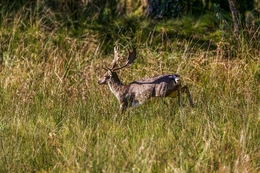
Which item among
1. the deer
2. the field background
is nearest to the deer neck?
the deer

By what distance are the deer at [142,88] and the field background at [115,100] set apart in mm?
118

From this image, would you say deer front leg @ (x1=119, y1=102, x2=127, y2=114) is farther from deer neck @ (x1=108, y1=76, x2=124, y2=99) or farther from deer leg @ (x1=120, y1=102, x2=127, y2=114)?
deer neck @ (x1=108, y1=76, x2=124, y2=99)

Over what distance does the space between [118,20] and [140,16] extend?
330 millimetres

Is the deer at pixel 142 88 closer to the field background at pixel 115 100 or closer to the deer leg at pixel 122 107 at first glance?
the deer leg at pixel 122 107

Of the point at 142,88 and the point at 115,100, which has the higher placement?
the point at 142,88

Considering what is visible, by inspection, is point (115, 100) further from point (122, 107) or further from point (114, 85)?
point (122, 107)

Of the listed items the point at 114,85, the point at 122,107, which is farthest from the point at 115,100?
the point at 122,107

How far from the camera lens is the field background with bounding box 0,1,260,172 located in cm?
502

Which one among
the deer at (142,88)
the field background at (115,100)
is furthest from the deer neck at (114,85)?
the field background at (115,100)

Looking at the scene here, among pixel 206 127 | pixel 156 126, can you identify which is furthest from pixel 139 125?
pixel 206 127

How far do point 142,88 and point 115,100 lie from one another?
615 millimetres

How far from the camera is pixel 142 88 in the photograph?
6.33 metres

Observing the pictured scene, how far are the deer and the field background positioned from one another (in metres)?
0.12

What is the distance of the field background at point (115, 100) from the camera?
502cm
